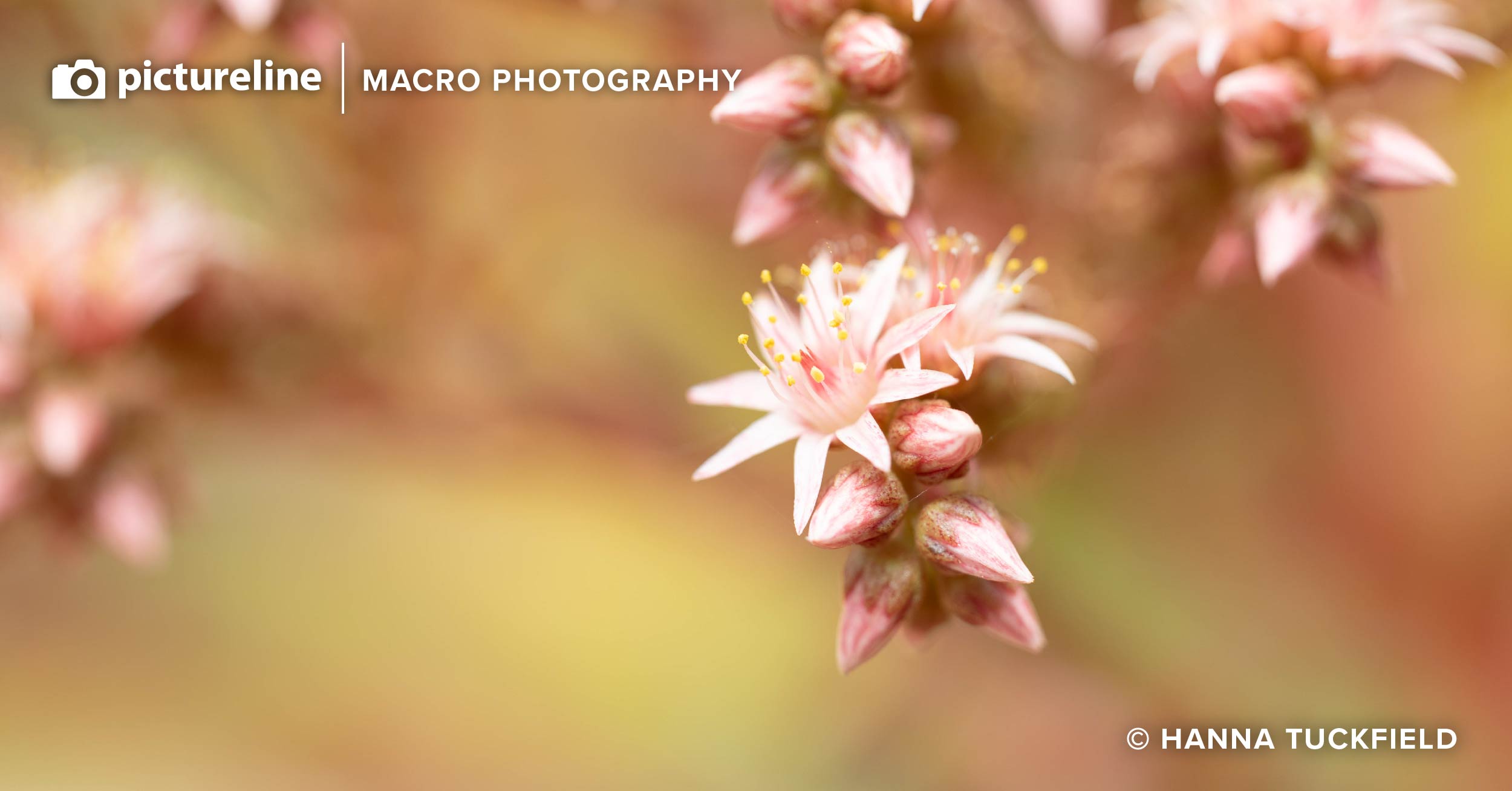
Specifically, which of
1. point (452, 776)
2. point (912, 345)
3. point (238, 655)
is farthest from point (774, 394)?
point (238, 655)

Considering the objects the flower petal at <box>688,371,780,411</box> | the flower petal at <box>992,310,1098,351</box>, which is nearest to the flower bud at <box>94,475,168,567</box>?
the flower petal at <box>688,371,780,411</box>

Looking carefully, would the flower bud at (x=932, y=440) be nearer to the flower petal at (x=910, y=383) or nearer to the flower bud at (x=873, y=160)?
the flower petal at (x=910, y=383)

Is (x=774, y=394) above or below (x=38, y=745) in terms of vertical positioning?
above

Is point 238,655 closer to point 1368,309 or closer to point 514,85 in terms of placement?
point 514,85

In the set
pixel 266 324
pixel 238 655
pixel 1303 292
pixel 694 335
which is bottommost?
pixel 238 655

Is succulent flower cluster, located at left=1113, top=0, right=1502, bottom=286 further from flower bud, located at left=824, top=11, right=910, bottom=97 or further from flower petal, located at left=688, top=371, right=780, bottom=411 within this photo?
flower petal, located at left=688, top=371, right=780, bottom=411

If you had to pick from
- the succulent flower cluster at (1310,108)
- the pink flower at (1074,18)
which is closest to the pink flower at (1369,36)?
the succulent flower cluster at (1310,108)

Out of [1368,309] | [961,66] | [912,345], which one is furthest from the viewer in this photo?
[1368,309]
